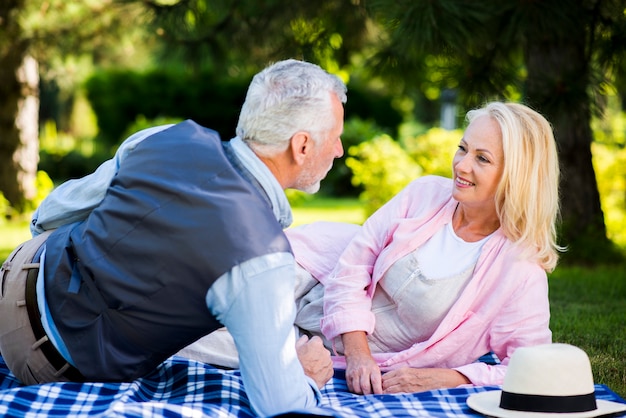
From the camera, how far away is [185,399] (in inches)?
113

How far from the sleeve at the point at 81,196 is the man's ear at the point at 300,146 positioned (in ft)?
1.51

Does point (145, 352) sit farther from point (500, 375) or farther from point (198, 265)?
point (500, 375)

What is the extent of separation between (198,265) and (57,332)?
61 centimetres

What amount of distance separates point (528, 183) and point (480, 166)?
0.62 ft

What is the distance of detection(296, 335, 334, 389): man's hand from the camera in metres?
2.90

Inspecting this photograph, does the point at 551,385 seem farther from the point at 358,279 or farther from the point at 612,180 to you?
the point at 612,180

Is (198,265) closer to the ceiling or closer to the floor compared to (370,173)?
closer to the ceiling

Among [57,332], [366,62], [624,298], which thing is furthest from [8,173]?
[57,332]

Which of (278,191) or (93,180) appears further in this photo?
(93,180)

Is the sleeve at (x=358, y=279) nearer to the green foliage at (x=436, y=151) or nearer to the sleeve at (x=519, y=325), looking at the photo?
the sleeve at (x=519, y=325)

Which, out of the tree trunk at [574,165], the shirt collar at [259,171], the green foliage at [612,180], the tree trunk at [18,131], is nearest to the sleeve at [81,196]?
the shirt collar at [259,171]

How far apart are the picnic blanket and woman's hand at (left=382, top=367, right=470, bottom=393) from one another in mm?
85

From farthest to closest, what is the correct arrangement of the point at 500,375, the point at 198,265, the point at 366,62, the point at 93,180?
the point at 366,62, the point at 500,375, the point at 93,180, the point at 198,265

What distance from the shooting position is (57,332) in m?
2.73
